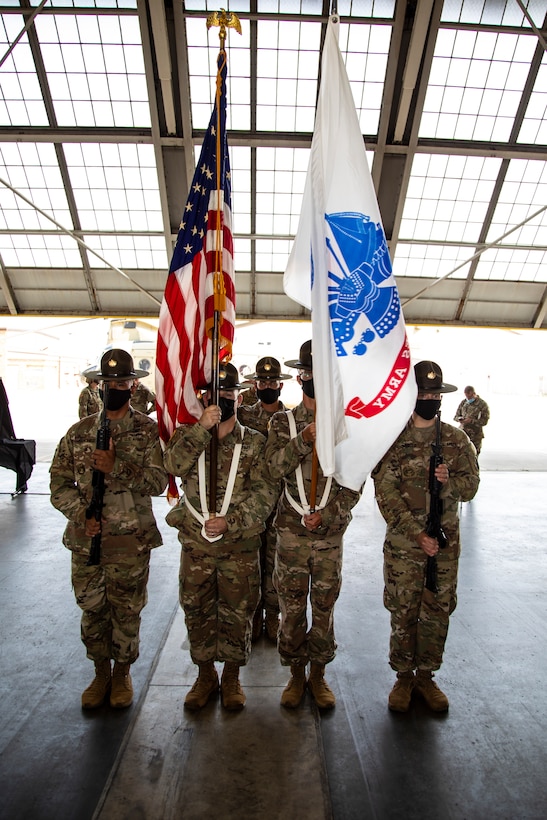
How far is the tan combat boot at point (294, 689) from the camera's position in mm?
2844

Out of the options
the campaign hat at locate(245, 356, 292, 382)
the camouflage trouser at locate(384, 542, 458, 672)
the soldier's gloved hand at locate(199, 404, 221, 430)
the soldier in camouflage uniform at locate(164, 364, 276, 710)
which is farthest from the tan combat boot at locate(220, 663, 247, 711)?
the campaign hat at locate(245, 356, 292, 382)

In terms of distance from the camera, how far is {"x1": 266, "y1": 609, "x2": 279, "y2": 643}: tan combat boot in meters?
3.62

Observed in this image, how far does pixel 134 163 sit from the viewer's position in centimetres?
950

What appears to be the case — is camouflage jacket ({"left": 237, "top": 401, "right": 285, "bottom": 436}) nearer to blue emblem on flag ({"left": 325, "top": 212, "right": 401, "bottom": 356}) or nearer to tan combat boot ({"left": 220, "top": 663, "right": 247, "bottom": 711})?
blue emblem on flag ({"left": 325, "top": 212, "right": 401, "bottom": 356})

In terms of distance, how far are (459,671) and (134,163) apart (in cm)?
956

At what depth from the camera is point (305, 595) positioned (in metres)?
2.96

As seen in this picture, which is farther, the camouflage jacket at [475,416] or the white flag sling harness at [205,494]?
the camouflage jacket at [475,416]

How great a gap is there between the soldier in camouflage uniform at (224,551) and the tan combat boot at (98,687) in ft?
1.61

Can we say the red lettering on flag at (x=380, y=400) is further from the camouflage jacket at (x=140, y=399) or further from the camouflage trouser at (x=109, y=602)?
the camouflage jacket at (x=140, y=399)

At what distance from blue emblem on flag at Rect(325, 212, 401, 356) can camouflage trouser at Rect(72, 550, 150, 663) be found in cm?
169

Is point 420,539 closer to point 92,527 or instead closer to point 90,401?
point 92,527

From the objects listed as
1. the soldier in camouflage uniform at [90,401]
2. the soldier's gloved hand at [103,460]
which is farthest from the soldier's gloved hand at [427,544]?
the soldier in camouflage uniform at [90,401]

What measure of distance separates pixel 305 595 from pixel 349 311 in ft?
5.30

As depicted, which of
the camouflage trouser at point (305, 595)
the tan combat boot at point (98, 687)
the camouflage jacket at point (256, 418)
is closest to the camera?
the tan combat boot at point (98, 687)
